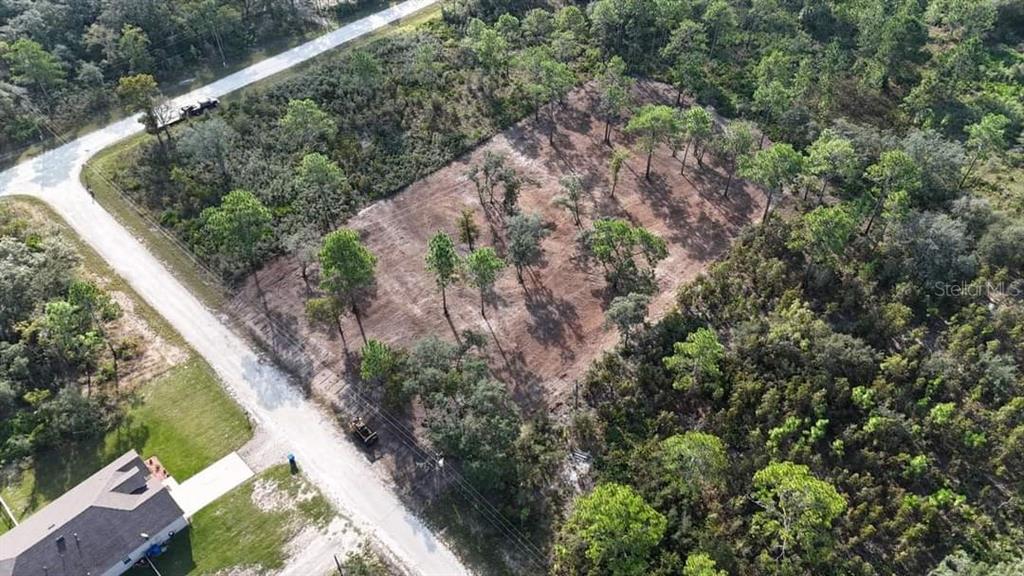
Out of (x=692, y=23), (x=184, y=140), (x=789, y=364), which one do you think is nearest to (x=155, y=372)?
(x=184, y=140)

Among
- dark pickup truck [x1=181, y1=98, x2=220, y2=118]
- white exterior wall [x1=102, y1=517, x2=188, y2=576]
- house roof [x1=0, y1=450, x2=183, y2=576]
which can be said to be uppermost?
dark pickup truck [x1=181, y1=98, x2=220, y2=118]

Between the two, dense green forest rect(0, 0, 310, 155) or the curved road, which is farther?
dense green forest rect(0, 0, 310, 155)

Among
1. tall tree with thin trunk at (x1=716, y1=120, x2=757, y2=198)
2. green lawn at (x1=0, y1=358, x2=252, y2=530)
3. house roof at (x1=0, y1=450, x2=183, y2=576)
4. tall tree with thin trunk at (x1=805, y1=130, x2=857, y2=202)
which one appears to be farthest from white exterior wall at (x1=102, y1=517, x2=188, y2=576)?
tall tree with thin trunk at (x1=805, y1=130, x2=857, y2=202)

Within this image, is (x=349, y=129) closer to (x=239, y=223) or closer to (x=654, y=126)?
(x=239, y=223)

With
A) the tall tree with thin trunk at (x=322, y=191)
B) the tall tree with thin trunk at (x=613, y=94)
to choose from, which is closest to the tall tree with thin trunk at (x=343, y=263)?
the tall tree with thin trunk at (x=322, y=191)

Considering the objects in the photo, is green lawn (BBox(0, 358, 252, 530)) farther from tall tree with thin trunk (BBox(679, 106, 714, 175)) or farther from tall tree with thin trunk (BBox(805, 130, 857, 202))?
tall tree with thin trunk (BBox(805, 130, 857, 202))

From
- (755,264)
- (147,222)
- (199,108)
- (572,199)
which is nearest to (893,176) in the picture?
(755,264)

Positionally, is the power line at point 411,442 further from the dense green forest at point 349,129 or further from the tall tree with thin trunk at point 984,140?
the tall tree with thin trunk at point 984,140
